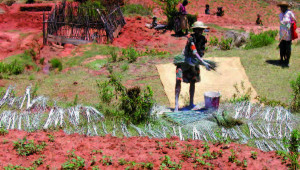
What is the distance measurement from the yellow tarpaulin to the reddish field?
2.13 metres

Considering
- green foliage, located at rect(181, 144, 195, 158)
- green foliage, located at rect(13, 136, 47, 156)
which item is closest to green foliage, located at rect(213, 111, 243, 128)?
green foliage, located at rect(181, 144, 195, 158)

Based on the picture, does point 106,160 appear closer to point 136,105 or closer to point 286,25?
point 136,105

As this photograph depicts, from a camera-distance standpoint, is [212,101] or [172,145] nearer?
[172,145]

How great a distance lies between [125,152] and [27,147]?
1198mm

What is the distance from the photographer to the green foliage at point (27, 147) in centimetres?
428

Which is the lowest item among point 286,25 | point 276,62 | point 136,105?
point 136,105

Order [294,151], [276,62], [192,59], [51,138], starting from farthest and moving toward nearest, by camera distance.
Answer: [276,62] < [192,59] < [51,138] < [294,151]

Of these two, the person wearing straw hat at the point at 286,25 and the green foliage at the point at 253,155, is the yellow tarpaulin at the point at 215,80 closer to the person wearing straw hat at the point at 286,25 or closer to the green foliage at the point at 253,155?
the person wearing straw hat at the point at 286,25

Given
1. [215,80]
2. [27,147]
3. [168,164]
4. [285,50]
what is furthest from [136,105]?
[285,50]

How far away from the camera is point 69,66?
34.0 ft

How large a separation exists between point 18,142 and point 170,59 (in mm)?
5650

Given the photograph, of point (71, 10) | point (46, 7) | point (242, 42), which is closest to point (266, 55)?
point (242, 42)

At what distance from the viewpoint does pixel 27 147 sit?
432cm

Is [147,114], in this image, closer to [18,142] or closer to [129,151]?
[129,151]
